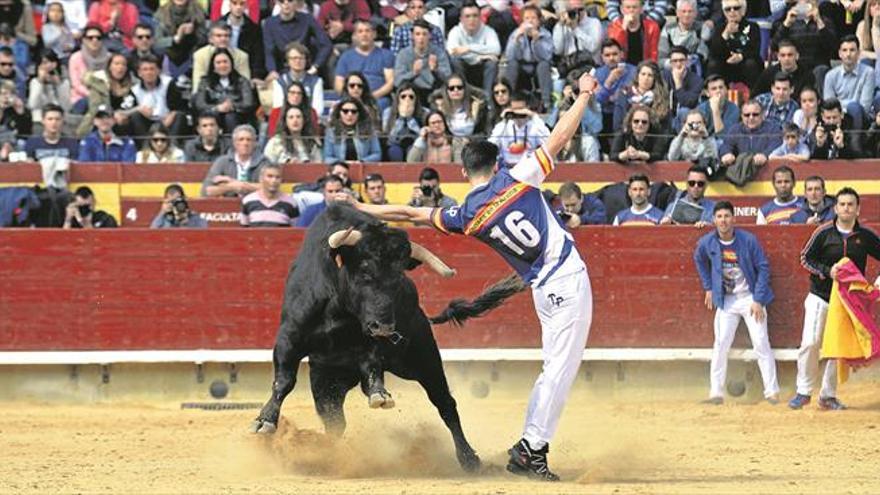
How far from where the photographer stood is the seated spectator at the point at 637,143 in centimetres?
1445

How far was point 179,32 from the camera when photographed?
16219 mm

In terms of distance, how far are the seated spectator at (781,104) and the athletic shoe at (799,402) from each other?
102 inches

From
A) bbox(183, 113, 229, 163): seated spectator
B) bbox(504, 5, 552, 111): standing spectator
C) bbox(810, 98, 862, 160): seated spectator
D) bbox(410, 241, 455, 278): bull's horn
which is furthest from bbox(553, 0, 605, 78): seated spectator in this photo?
bbox(410, 241, 455, 278): bull's horn

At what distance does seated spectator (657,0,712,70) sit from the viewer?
1570 cm

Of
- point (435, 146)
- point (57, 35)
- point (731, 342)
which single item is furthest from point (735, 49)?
point (57, 35)

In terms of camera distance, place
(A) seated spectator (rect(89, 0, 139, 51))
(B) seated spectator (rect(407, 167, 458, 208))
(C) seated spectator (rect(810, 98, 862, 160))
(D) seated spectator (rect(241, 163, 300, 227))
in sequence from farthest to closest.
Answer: (A) seated spectator (rect(89, 0, 139, 51)) < (C) seated spectator (rect(810, 98, 862, 160)) < (D) seated spectator (rect(241, 163, 300, 227)) < (B) seated spectator (rect(407, 167, 458, 208))

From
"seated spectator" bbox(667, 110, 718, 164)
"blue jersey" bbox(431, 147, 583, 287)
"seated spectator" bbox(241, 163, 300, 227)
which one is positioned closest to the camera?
"blue jersey" bbox(431, 147, 583, 287)

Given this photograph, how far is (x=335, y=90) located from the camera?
15.8 meters

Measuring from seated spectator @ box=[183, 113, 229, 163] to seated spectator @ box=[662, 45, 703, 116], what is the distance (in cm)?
369

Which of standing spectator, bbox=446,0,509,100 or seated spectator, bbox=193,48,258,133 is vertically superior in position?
standing spectator, bbox=446,0,509,100

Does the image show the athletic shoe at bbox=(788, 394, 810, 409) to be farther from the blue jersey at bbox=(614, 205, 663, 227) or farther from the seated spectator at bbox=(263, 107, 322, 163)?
the seated spectator at bbox=(263, 107, 322, 163)

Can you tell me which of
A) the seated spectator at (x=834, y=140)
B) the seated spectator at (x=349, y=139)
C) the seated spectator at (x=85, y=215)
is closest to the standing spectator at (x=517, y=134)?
the seated spectator at (x=349, y=139)

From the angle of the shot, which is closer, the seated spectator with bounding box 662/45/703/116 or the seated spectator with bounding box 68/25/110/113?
the seated spectator with bounding box 662/45/703/116

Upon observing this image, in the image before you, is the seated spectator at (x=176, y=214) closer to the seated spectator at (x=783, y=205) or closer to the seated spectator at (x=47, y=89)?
the seated spectator at (x=47, y=89)
